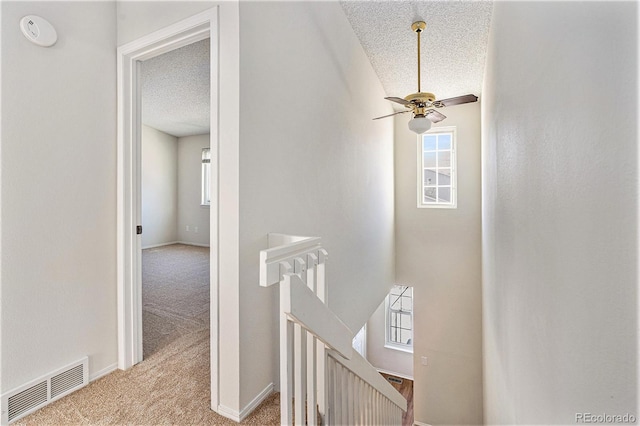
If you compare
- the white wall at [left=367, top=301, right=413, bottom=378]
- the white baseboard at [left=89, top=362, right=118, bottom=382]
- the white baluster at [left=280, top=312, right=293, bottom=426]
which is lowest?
the white wall at [left=367, top=301, right=413, bottom=378]

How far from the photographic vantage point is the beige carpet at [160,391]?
4.91 ft

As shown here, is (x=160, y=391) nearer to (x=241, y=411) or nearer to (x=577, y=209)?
(x=241, y=411)

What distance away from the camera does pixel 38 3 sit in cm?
152

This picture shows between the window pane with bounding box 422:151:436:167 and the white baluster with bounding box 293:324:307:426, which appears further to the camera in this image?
the window pane with bounding box 422:151:436:167

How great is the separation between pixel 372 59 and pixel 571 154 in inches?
141

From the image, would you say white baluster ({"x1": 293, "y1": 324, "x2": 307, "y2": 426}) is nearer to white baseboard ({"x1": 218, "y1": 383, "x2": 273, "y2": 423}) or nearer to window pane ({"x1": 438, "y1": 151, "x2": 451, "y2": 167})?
white baseboard ({"x1": 218, "y1": 383, "x2": 273, "y2": 423})

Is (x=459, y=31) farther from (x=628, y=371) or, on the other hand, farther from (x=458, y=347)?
(x=458, y=347)

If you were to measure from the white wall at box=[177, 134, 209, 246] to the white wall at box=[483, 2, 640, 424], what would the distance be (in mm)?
7012

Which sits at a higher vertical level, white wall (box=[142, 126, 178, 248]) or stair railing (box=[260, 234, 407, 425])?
white wall (box=[142, 126, 178, 248])

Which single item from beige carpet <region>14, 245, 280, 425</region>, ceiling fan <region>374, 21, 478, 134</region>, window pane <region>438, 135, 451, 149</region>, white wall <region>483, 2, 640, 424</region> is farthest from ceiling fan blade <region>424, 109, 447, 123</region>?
beige carpet <region>14, 245, 280, 425</region>

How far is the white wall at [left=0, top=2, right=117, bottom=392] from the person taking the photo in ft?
4.69

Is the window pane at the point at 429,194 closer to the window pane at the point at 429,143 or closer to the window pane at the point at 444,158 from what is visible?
the window pane at the point at 444,158

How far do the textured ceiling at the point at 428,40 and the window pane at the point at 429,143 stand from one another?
3.41 feet

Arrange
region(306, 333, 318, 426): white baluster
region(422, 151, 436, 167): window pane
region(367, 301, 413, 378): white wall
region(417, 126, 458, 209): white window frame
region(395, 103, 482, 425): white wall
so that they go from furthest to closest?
region(367, 301, 413, 378): white wall, region(422, 151, 436, 167): window pane, region(417, 126, 458, 209): white window frame, region(395, 103, 482, 425): white wall, region(306, 333, 318, 426): white baluster
